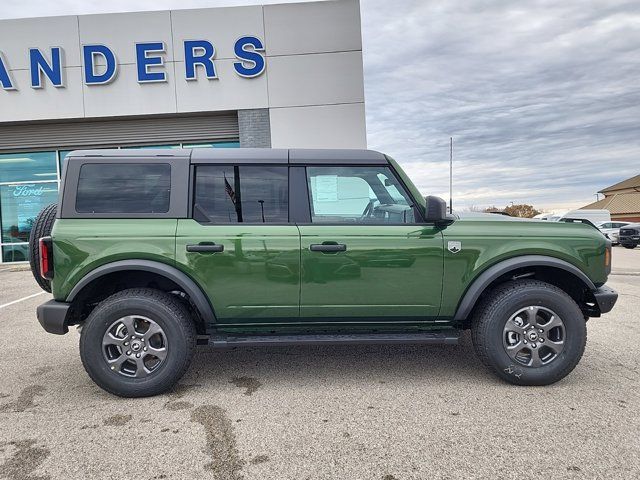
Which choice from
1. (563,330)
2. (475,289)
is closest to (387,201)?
(475,289)

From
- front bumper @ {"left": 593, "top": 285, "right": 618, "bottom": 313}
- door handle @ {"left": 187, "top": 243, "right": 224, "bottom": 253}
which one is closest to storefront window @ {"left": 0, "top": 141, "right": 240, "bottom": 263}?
door handle @ {"left": 187, "top": 243, "right": 224, "bottom": 253}

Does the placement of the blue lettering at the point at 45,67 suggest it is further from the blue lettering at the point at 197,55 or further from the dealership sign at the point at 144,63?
the blue lettering at the point at 197,55

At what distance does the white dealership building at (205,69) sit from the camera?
11750 mm

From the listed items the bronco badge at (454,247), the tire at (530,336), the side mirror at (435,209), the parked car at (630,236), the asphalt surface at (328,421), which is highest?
the side mirror at (435,209)

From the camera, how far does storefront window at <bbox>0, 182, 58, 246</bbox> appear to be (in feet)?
44.6

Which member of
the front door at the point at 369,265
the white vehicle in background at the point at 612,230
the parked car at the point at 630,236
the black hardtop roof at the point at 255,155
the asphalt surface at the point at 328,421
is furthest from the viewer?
the white vehicle in background at the point at 612,230

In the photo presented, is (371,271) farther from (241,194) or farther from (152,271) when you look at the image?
(152,271)

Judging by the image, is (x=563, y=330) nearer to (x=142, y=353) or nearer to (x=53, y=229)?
(x=142, y=353)

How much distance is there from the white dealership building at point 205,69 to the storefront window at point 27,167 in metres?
1.42

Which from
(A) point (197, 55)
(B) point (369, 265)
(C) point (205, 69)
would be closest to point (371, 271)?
(B) point (369, 265)

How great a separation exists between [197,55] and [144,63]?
1.45 m

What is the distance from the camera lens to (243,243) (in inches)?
133

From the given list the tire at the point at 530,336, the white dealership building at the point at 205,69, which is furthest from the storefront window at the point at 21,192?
the tire at the point at 530,336

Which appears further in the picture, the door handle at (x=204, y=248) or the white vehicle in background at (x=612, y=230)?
the white vehicle in background at (x=612, y=230)
